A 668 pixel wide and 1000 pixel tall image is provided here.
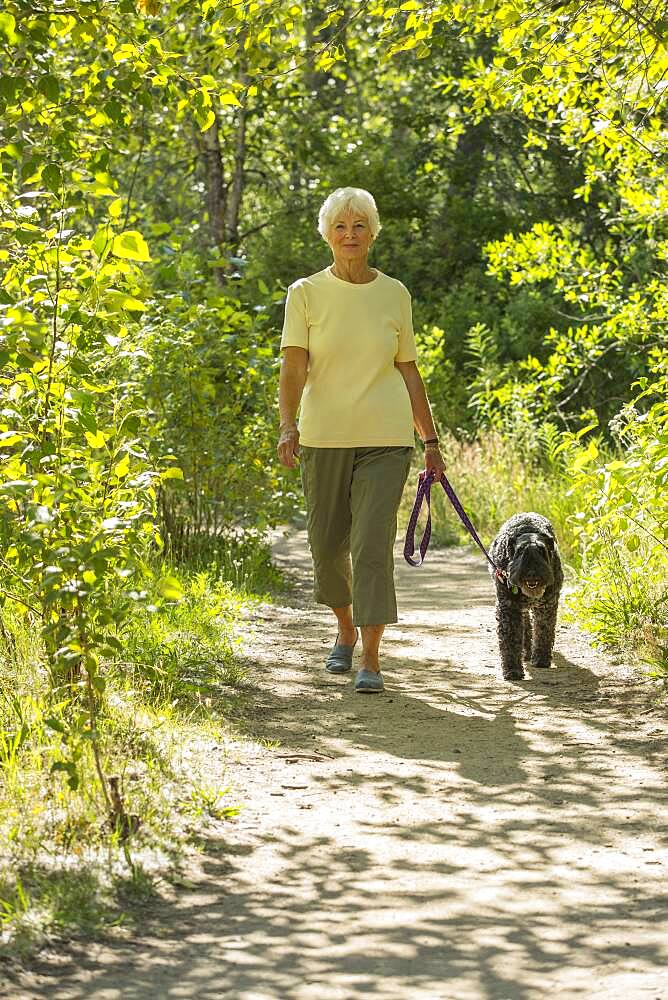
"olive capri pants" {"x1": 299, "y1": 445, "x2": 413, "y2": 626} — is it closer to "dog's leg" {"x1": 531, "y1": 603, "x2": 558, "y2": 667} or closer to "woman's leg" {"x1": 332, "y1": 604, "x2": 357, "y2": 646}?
"woman's leg" {"x1": 332, "y1": 604, "x2": 357, "y2": 646}

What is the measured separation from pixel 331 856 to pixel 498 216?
49.7 ft

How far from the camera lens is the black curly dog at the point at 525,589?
22.5ft

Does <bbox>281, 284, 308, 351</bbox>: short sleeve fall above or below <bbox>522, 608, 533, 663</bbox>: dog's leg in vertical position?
above

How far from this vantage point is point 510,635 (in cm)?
710

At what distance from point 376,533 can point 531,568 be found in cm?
78

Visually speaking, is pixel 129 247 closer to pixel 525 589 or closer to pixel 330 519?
pixel 330 519

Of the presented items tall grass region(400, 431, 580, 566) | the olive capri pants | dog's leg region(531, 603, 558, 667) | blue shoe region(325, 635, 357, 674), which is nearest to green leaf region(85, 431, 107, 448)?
the olive capri pants

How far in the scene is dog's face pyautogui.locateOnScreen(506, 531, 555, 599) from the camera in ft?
22.4

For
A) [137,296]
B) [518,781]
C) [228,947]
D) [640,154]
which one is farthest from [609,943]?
[640,154]

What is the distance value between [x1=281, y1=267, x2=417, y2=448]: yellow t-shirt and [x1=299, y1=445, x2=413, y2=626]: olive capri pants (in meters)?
0.08

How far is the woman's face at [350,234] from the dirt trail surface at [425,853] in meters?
2.11

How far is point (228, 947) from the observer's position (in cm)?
382

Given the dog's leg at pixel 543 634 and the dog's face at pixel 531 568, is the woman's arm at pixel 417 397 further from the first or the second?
the dog's leg at pixel 543 634

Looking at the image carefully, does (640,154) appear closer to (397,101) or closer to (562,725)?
(562,725)
